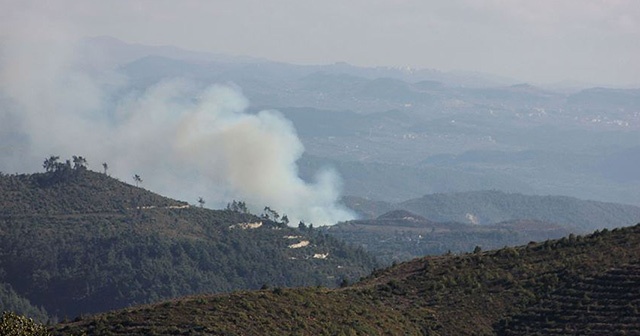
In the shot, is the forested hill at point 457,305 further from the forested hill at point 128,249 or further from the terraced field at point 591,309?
the forested hill at point 128,249

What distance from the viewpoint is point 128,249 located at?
532 ft

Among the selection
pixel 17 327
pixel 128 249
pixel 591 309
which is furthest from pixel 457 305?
pixel 128 249

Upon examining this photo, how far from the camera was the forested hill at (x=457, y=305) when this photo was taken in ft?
227

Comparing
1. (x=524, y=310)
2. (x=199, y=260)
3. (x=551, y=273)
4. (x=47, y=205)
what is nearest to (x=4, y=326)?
(x=524, y=310)

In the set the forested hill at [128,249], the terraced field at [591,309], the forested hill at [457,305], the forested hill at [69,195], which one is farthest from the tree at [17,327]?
the forested hill at [69,195]

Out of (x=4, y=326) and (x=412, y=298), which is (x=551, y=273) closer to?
(x=412, y=298)

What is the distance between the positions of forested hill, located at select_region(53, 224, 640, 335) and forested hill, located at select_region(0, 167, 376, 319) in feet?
226

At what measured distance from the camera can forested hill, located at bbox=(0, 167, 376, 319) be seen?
15112 cm

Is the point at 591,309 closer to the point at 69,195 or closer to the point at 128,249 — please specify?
the point at 128,249

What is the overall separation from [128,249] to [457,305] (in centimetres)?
9190

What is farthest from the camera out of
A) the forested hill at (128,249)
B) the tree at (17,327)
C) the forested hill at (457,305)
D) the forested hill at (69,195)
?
the forested hill at (69,195)

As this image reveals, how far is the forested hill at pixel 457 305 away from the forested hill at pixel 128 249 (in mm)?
68944

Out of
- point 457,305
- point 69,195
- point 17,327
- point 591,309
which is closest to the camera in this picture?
point 17,327

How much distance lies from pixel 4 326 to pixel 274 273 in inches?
4608
